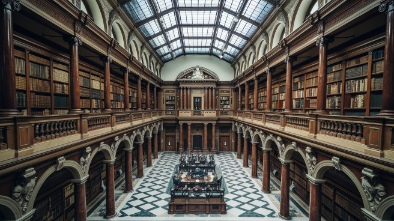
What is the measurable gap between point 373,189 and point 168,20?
12916 mm

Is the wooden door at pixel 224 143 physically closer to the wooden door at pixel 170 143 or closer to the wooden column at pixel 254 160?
the wooden door at pixel 170 143

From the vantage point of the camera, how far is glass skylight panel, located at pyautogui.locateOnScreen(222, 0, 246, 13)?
36.3 ft

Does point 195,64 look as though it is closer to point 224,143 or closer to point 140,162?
point 224,143

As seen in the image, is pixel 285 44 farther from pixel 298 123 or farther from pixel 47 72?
pixel 47 72

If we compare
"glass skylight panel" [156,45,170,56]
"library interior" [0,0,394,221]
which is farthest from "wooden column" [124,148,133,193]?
"glass skylight panel" [156,45,170,56]

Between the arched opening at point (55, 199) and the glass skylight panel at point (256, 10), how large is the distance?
10.9 metres

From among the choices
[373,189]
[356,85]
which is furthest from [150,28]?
[373,189]

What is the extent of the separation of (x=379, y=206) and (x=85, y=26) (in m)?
8.28

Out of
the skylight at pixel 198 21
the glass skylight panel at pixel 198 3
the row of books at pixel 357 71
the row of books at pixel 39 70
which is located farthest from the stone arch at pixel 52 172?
→ the glass skylight panel at pixel 198 3

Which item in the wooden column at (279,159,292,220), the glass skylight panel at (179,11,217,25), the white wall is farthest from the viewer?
the white wall

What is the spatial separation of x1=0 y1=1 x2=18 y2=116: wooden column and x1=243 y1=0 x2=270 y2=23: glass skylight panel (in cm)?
958

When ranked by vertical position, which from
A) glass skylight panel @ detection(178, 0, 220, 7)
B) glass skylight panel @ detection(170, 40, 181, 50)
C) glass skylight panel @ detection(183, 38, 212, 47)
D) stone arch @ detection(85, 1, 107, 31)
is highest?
glass skylight panel @ detection(178, 0, 220, 7)

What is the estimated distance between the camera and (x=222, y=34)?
15344 mm

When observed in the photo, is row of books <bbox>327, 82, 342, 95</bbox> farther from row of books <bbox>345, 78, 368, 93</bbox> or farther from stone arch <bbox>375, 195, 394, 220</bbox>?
stone arch <bbox>375, 195, 394, 220</bbox>
